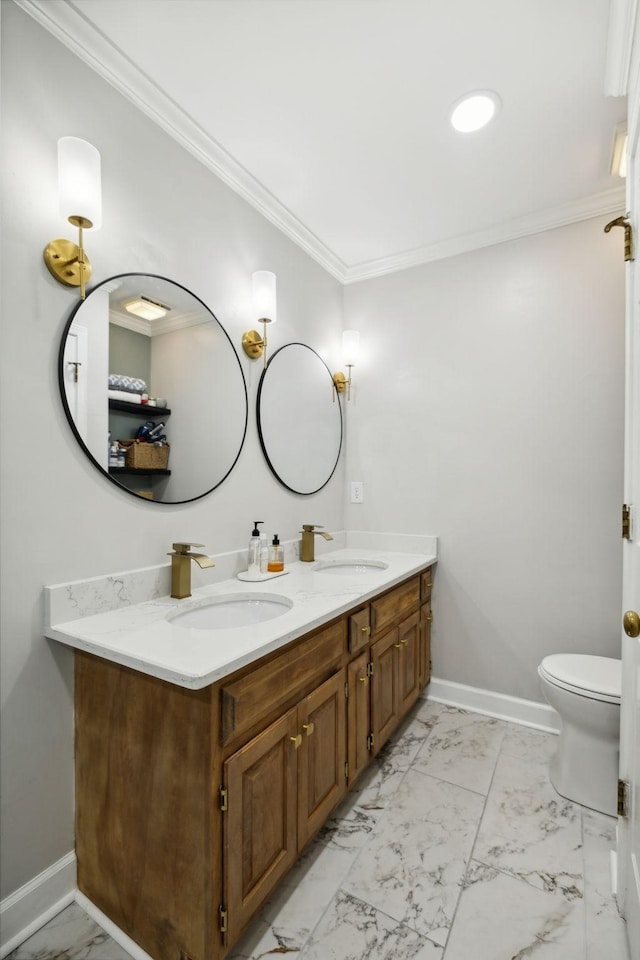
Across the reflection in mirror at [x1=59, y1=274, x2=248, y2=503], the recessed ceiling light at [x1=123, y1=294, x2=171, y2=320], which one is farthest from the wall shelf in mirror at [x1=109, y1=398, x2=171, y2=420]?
the recessed ceiling light at [x1=123, y1=294, x2=171, y2=320]

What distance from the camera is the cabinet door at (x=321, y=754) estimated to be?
1335 millimetres

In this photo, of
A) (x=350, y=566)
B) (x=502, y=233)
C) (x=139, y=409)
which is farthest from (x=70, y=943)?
(x=502, y=233)

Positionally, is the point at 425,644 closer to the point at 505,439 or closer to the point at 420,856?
the point at 420,856

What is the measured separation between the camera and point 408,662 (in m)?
2.17

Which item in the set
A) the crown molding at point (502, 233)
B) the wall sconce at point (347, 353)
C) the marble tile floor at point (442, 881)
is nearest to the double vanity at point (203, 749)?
the marble tile floor at point (442, 881)

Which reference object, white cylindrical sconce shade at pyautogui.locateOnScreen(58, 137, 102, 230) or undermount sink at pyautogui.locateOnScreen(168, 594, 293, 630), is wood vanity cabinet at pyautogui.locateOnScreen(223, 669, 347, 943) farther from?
white cylindrical sconce shade at pyautogui.locateOnScreen(58, 137, 102, 230)

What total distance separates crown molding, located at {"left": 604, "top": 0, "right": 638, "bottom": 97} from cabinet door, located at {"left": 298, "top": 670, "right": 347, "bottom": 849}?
2.01 metres

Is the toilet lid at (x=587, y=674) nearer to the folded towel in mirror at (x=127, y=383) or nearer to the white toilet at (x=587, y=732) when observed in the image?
the white toilet at (x=587, y=732)

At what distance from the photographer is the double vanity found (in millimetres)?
1030

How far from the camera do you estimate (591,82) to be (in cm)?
151

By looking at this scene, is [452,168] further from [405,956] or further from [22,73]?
[405,956]

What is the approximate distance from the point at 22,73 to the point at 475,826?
2722 mm

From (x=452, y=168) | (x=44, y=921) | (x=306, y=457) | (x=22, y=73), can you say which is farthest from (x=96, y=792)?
(x=452, y=168)

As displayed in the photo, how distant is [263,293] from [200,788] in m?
1.74
